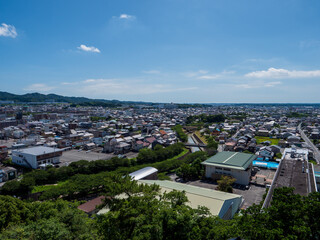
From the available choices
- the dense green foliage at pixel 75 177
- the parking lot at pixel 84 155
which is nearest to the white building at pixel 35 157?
the parking lot at pixel 84 155

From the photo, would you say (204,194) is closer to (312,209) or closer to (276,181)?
(276,181)

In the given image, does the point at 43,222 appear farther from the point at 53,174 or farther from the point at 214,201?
the point at 53,174

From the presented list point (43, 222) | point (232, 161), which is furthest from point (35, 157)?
point (232, 161)

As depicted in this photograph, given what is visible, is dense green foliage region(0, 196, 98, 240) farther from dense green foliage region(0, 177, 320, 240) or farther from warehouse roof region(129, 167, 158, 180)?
warehouse roof region(129, 167, 158, 180)

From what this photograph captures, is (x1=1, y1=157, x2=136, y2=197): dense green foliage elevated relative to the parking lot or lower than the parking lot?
elevated

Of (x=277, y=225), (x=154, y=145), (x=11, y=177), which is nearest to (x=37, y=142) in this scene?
(x=11, y=177)

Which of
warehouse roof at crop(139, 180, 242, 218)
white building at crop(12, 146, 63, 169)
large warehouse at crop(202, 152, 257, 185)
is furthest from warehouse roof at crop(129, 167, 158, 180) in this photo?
white building at crop(12, 146, 63, 169)
